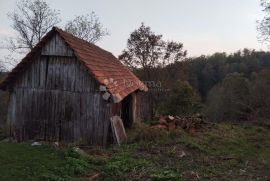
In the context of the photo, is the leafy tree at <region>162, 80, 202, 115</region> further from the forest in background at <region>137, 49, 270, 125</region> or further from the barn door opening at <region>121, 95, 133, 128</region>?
the barn door opening at <region>121, 95, 133, 128</region>

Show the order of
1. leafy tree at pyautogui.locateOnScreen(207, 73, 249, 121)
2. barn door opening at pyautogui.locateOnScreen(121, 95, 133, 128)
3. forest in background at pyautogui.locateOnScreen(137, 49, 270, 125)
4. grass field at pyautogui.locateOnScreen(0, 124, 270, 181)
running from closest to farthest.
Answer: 1. grass field at pyautogui.locateOnScreen(0, 124, 270, 181)
2. barn door opening at pyautogui.locateOnScreen(121, 95, 133, 128)
3. forest in background at pyautogui.locateOnScreen(137, 49, 270, 125)
4. leafy tree at pyautogui.locateOnScreen(207, 73, 249, 121)

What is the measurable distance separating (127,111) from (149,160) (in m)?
10.0

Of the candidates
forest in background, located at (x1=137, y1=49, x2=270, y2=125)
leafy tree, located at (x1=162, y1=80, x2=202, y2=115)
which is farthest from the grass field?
leafy tree, located at (x1=162, y1=80, x2=202, y2=115)

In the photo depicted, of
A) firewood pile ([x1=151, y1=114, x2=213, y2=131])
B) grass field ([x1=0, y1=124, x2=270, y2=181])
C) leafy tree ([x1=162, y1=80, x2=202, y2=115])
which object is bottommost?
grass field ([x1=0, y1=124, x2=270, y2=181])

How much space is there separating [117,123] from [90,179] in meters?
7.03

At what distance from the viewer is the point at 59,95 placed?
15375 mm

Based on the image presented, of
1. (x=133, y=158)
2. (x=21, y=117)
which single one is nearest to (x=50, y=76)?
(x=21, y=117)

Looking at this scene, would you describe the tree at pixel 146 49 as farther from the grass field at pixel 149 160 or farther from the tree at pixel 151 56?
the grass field at pixel 149 160

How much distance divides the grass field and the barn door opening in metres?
5.41

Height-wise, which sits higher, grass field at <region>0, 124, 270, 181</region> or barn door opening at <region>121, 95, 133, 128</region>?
barn door opening at <region>121, 95, 133, 128</region>

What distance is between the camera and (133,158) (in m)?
11.7

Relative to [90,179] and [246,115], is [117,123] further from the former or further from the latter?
[246,115]

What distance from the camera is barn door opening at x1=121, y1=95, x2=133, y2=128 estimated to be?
21.4 meters

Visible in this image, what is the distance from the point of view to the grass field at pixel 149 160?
9.14m
